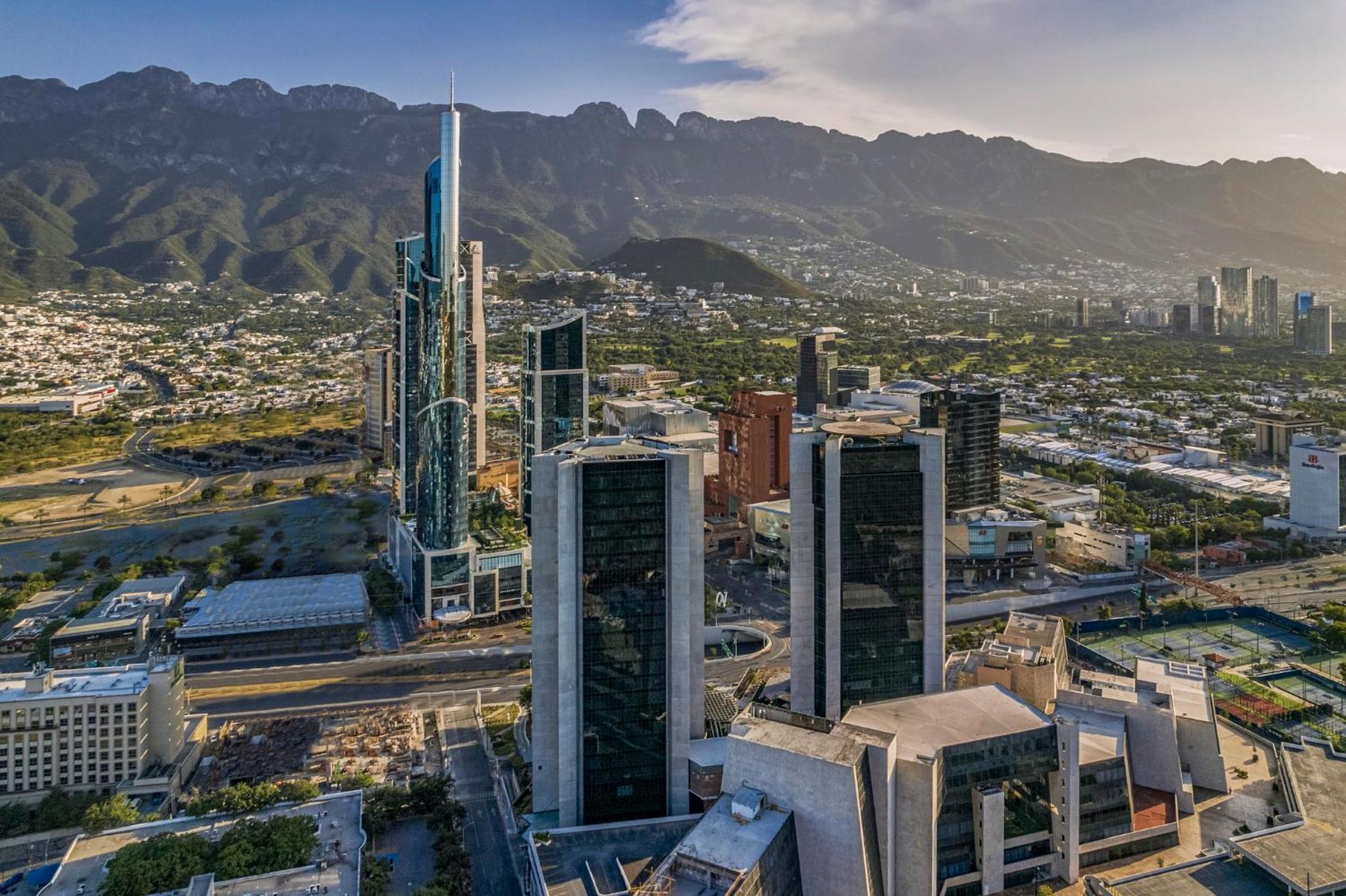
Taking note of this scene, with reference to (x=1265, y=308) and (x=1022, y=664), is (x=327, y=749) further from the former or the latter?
(x=1265, y=308)

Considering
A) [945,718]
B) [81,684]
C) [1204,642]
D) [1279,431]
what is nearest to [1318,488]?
[1204,642]

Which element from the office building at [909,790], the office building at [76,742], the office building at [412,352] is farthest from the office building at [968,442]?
the office building at [76,742]

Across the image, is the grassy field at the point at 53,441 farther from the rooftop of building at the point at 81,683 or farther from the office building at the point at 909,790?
the office building at the point at 909,790

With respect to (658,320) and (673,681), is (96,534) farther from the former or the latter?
(658,320)

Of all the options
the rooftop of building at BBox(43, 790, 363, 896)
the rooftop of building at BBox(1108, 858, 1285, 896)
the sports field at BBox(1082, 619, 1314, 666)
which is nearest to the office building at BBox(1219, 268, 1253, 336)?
the sports field at BBox(1082, 619, 1314, 666)

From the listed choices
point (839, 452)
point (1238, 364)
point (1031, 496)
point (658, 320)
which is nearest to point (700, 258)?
point (658, 320)
